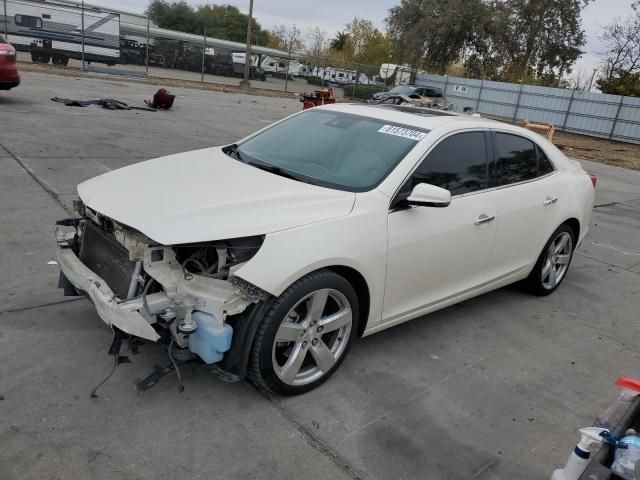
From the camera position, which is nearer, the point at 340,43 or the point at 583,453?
the point at 583,453

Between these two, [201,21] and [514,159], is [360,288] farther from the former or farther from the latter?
[201,21]

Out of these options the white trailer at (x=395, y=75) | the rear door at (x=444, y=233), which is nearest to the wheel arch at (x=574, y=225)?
the rear door at (x=444, y=233)

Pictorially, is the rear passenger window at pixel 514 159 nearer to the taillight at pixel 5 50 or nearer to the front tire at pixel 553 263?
the front tire at pixel 553 263

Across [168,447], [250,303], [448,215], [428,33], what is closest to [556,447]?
[448,215]

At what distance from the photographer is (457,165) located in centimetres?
375

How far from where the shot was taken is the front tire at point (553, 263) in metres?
4.75

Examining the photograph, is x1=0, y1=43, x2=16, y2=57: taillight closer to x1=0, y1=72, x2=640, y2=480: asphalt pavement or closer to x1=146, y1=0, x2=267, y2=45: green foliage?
x1=0, y1=72, x2=640, y2=480: asphalt pavement

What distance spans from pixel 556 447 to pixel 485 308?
178cm

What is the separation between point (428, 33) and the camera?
3881 cm

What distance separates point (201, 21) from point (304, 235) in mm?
81655

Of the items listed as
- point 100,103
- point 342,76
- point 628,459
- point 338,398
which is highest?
point 342,76

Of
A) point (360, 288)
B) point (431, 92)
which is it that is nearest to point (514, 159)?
point (360, 288)

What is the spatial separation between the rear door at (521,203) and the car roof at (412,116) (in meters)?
0.29

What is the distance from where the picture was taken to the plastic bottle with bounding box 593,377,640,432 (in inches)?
81.3
